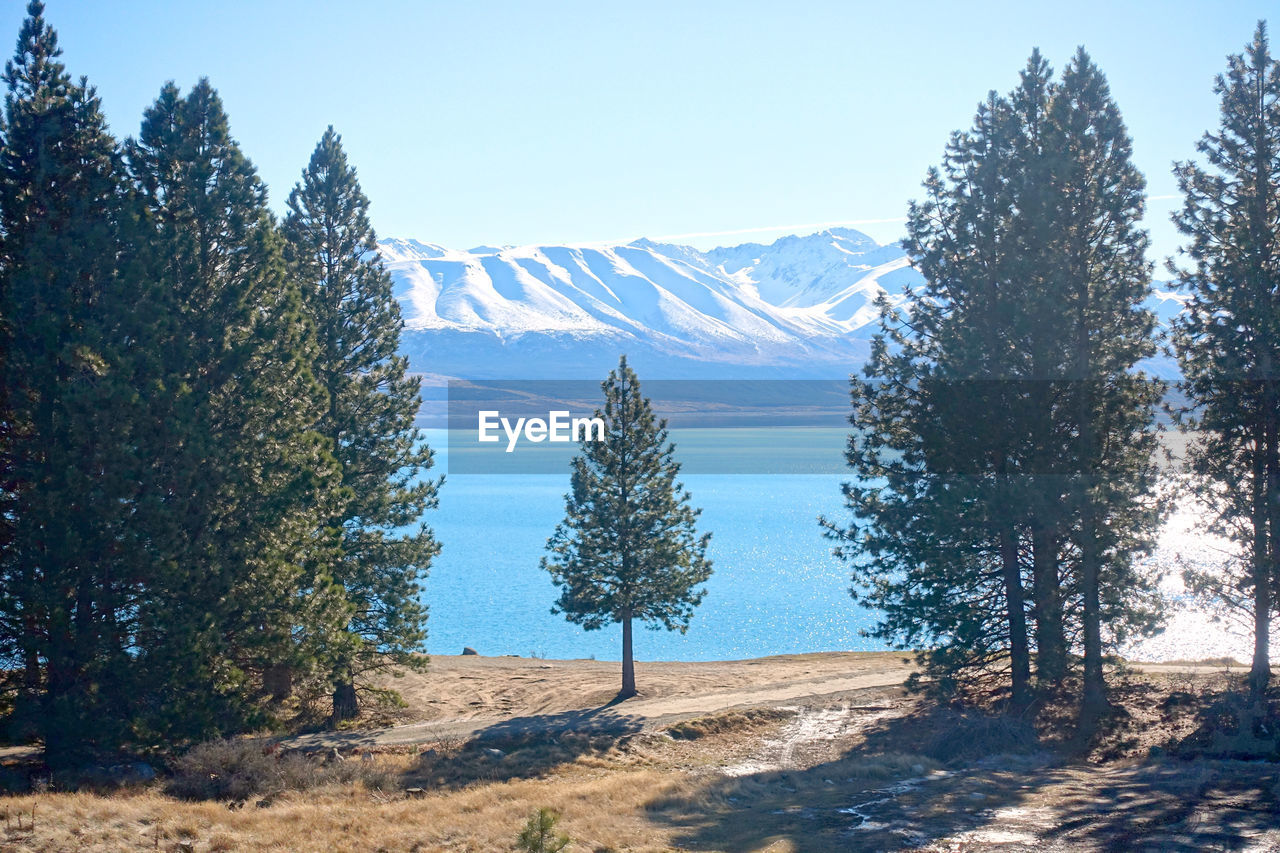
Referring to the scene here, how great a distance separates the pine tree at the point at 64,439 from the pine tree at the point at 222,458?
68 centimetres

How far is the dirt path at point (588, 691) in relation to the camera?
979 inches

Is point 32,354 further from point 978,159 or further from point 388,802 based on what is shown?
point 978,159

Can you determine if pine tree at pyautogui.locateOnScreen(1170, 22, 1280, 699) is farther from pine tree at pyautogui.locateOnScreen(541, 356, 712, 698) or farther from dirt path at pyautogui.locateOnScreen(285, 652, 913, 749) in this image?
pine tree at pyautogui.locateOnScreen(541, 356, 712, 698)

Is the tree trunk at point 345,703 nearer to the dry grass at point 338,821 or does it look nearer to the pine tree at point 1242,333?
the dry grass at point 338,821

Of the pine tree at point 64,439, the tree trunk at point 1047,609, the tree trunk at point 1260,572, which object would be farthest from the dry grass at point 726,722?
the pine tree at point 64,439

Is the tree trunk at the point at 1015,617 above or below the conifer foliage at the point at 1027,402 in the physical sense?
below

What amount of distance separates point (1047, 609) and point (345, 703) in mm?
19417

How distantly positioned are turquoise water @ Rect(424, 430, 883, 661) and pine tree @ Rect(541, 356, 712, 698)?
8.62 meters

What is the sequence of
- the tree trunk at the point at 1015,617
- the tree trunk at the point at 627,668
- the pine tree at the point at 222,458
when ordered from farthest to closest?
the tree trunk at the point at 627,668 → the tree trunk at the point at 1015,617 → the pine tree at the point at 222,458

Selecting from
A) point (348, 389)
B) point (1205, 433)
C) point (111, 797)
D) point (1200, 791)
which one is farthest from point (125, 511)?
point (1205, 433)

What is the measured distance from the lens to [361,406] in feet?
89.8

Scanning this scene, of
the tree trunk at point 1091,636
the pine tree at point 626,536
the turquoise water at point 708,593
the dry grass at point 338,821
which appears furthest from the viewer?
the turquoise water at point 708,593

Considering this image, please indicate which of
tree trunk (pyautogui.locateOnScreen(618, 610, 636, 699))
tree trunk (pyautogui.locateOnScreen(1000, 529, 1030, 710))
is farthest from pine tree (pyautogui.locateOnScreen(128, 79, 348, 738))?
tree trunk (pyautogui.locateOnScreen(1000, 529, 1030, 710))

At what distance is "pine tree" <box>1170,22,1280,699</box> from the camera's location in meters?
21.9
